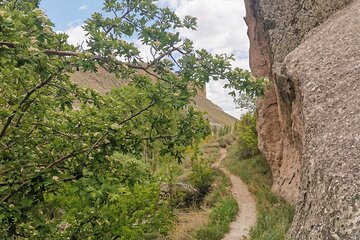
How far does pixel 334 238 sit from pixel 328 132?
182 centimetres

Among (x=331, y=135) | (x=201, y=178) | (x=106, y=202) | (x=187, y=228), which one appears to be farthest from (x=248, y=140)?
(x=106, y=202)

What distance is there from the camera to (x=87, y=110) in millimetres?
5281

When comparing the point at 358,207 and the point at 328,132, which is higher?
the point at 328,132

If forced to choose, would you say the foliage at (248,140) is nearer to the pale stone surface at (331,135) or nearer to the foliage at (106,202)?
the foliage at (106,202)

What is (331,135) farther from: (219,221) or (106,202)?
(219,221)

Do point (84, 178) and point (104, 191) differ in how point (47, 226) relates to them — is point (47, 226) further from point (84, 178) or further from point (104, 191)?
point (104, 191)

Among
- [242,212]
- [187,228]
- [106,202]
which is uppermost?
[106,202]

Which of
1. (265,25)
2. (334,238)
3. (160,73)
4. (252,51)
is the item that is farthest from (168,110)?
(252,51)

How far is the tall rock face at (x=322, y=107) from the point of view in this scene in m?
4.52

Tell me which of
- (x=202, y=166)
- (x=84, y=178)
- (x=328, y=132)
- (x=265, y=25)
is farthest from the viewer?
(x=202, y=166)

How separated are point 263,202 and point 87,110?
31.0ft

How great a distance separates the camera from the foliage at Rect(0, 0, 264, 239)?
11.5 feet

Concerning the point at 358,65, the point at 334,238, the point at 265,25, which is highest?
the point at 265,25

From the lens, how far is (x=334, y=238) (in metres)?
4.20
